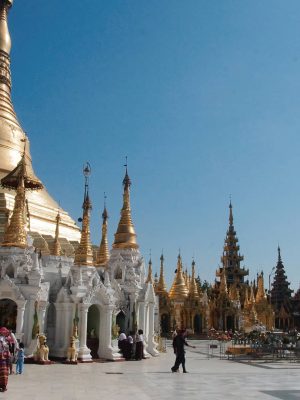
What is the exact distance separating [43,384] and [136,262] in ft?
56.2

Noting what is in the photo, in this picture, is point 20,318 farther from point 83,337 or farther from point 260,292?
point 260,292

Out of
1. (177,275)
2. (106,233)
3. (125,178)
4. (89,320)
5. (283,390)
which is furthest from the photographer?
(177,275)

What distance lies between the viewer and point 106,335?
24.8 meters

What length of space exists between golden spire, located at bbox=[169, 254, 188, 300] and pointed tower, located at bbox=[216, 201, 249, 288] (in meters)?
21.6

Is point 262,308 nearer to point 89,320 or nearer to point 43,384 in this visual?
point 89,320

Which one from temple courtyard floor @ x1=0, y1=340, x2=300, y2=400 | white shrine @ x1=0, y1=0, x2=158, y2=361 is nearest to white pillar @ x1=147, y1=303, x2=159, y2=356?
white shrine @ x1=0, y1=0, x2=158, y2=361

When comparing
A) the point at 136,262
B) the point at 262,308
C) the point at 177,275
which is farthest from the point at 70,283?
the point at 262,308

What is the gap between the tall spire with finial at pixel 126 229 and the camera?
107 feet

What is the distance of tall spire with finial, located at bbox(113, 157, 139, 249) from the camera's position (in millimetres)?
32750

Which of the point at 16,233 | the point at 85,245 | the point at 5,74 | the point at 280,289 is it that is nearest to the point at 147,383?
the point at 85,245

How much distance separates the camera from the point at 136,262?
31.9m

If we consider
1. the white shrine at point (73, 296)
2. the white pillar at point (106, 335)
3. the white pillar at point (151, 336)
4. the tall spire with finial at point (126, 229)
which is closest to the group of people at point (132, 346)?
the white shrine at point (73, 296)

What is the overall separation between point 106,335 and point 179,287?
33588mm

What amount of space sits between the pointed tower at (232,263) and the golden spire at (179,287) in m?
21.6
